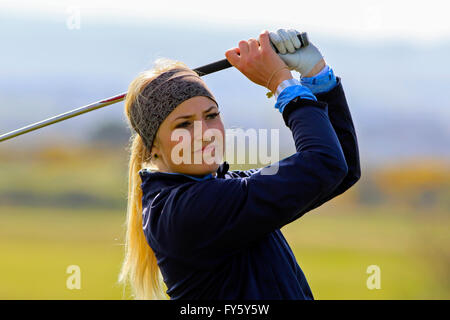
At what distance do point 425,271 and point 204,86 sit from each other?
609 inches

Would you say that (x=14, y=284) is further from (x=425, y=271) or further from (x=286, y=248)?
(x=286, y=248)

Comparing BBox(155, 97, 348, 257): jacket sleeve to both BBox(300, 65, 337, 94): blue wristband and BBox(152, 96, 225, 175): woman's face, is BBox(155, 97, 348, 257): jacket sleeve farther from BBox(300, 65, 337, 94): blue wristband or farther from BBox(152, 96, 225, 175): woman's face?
BBox(300, 65, 337, 94): blue wristband

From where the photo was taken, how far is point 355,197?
89.9 ft

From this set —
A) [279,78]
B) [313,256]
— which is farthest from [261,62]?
[313,256]

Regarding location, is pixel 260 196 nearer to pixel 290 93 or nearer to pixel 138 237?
pixel 290 93

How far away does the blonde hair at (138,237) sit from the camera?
85.3 inches

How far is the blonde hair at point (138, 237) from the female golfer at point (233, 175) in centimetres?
1

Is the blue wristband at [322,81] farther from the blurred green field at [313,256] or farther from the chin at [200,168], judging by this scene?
the blurred green field at [313,256]

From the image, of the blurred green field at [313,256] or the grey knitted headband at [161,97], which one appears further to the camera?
the blurred green field at [313,256]

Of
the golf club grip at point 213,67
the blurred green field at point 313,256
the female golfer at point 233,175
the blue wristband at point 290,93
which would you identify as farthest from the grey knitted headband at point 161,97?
the blurred green field at point 313,256

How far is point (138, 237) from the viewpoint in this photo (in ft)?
7.39

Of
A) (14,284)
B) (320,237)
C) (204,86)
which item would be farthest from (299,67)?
(320,237)

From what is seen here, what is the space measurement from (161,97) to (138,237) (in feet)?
1.81

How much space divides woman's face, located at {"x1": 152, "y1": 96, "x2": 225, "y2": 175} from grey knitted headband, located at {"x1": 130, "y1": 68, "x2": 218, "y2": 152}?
0.9 inches
